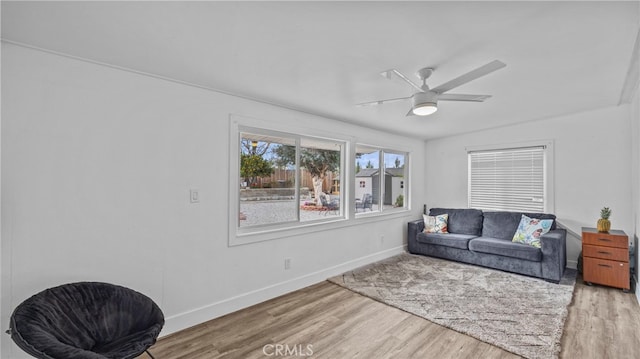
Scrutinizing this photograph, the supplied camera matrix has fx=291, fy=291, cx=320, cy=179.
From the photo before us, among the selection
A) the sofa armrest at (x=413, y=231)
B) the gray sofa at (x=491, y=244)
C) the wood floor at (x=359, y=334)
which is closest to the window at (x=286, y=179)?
the wood floor at (x=359, y=334)

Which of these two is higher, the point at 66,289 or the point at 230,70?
the point at 230,70

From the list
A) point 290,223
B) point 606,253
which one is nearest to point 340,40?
point 290,223

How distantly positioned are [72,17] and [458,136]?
5.63 metres

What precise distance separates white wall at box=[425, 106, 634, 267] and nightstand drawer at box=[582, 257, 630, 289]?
2.40 feet

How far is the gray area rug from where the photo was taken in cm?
250

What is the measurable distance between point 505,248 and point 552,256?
0.53m

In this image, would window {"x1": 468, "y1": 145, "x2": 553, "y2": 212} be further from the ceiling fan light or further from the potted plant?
the ceiling fan light

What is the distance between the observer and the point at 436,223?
203 inches

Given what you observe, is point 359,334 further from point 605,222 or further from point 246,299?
point 605,222

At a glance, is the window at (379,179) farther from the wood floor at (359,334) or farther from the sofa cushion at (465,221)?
the wood floor at (359,334)

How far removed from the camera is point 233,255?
3.05m

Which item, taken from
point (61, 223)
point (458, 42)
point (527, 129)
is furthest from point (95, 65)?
point (527, 129)

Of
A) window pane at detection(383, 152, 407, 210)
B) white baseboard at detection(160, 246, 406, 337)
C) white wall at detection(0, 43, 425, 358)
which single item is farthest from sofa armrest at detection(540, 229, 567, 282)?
white wall at detection(0, 43, 425, 358)

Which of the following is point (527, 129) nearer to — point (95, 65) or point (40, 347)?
point (95, 65)
